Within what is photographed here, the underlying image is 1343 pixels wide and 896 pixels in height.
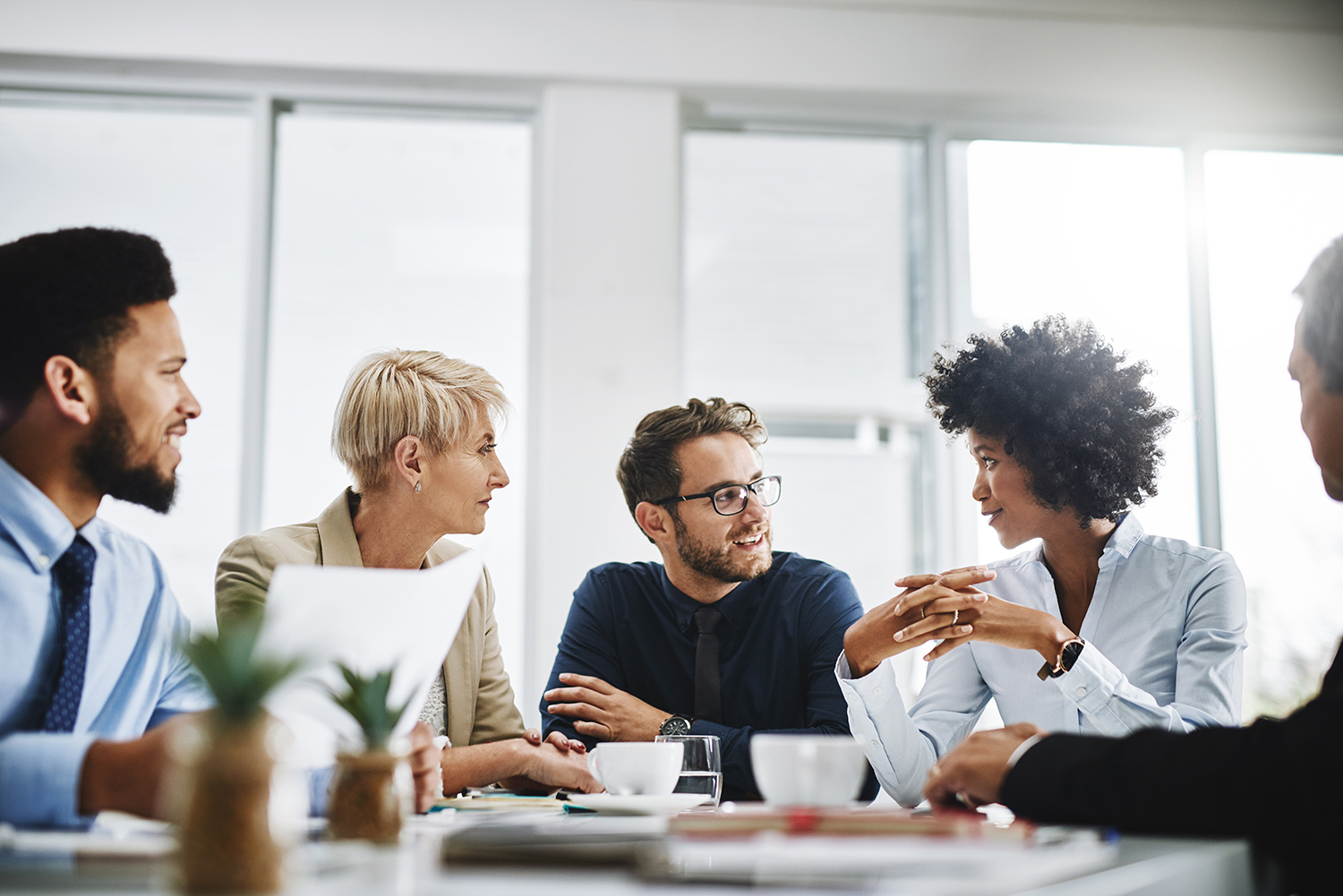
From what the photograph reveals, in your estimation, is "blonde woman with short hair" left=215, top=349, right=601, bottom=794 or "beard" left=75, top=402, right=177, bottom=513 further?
"blonde woman with short hair" left=215, top=349, right=601, bottom=794

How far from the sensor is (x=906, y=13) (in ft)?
11.9

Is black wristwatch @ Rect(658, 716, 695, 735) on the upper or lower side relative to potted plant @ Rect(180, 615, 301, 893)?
lower

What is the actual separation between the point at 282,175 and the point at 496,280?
32.6 inches

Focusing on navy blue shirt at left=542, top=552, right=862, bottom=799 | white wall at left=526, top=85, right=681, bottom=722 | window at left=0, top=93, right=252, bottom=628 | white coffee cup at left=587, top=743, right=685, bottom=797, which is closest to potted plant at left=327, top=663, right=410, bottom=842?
white coffee cup at left=587, top=743, right=685, bottom=797

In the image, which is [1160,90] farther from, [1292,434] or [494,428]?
[494,428]

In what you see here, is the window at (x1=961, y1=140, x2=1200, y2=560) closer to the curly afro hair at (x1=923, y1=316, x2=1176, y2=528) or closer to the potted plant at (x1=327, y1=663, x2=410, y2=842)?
the curly afro hair at (x1=923, y1=316, x2=1176, y2=528)

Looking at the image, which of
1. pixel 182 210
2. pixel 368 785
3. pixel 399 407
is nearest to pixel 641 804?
pixel 368 785

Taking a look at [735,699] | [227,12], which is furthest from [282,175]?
[735,699]

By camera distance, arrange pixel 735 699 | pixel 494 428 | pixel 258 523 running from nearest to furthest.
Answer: pixel 735 699 < pixel 494 428 < pixel 258 523

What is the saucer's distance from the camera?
48.5 inches

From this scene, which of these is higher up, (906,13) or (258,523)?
(906,13)

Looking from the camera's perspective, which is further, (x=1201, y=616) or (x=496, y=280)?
(x=496, y=280)

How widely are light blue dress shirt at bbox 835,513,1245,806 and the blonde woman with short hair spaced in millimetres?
779

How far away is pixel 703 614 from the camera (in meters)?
2.32
